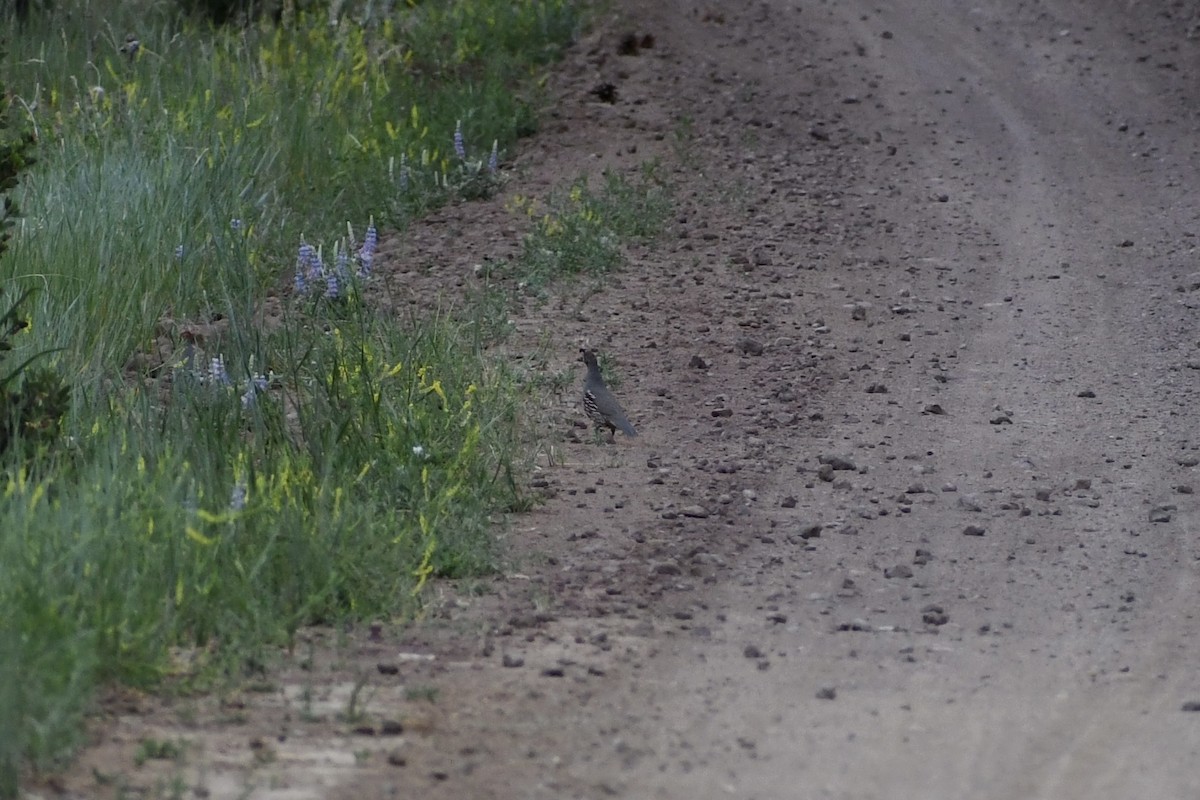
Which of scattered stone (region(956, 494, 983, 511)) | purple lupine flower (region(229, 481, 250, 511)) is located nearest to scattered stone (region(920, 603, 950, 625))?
scattered stone (region(956, 494, 983, 511))

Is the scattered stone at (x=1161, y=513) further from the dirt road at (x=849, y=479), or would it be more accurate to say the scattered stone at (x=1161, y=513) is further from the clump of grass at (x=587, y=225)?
the clump of grass at (x=587, y=225)

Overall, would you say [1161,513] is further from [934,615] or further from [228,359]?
[228,359]

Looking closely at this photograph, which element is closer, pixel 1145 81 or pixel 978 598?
pixel 978 598

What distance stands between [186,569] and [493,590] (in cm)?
100

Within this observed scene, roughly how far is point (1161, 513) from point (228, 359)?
3461 mm

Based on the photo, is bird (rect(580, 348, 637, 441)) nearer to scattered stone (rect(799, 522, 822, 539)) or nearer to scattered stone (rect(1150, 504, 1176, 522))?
scattered stone (rect(799, 522, 822, 539))

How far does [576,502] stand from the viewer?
6.28 m

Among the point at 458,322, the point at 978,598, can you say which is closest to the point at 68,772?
the point at 978,598

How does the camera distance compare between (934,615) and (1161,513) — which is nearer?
(934,615)

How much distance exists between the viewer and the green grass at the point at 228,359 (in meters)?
4.58

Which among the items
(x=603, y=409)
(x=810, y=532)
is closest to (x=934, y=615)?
(x=810, y=532)

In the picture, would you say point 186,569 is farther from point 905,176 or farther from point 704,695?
point 905,176

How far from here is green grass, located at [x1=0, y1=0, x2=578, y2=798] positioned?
180 inches

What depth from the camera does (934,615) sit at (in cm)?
520
